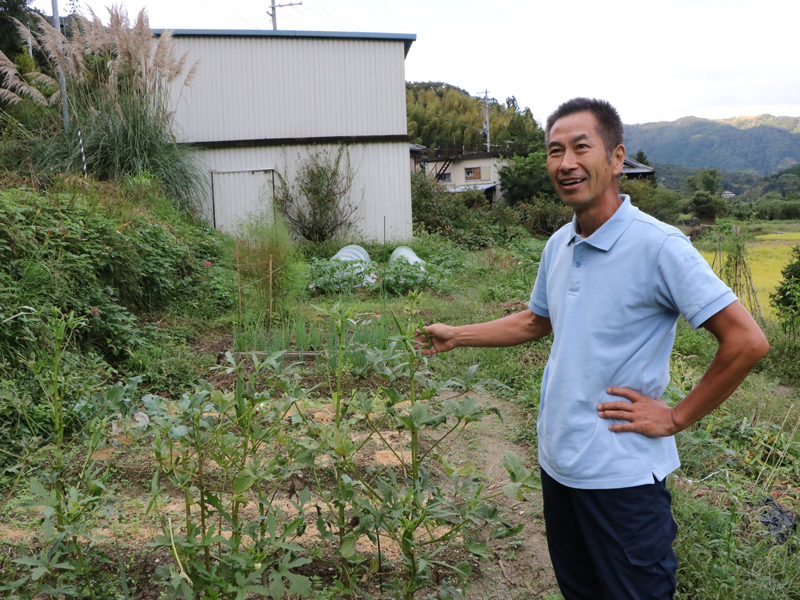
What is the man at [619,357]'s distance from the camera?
4.70 feet

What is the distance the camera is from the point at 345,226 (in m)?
14.1

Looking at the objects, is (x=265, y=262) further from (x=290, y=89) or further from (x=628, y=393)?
(x=290, y=89)

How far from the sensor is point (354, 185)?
1412 cm

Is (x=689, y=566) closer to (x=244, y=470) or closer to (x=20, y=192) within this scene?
(x=244, y=470)

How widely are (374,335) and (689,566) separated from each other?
273 cm

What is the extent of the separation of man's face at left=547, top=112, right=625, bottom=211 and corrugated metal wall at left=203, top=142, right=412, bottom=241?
1177 cm

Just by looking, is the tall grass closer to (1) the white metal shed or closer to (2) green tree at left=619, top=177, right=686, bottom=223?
(1) the white metal shed

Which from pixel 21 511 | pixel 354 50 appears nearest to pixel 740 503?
pixel 21 511

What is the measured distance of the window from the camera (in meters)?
42.4

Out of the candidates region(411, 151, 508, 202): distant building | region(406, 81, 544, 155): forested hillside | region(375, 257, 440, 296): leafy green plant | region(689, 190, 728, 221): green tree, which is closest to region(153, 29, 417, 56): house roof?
region(375, 257, 440, 296): leafy green plant

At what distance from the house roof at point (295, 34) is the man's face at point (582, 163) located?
13283mm

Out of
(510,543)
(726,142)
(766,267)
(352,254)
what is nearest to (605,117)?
(510,543)

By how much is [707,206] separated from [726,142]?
80.4m

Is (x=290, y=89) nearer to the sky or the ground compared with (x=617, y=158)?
nearer to the sky
